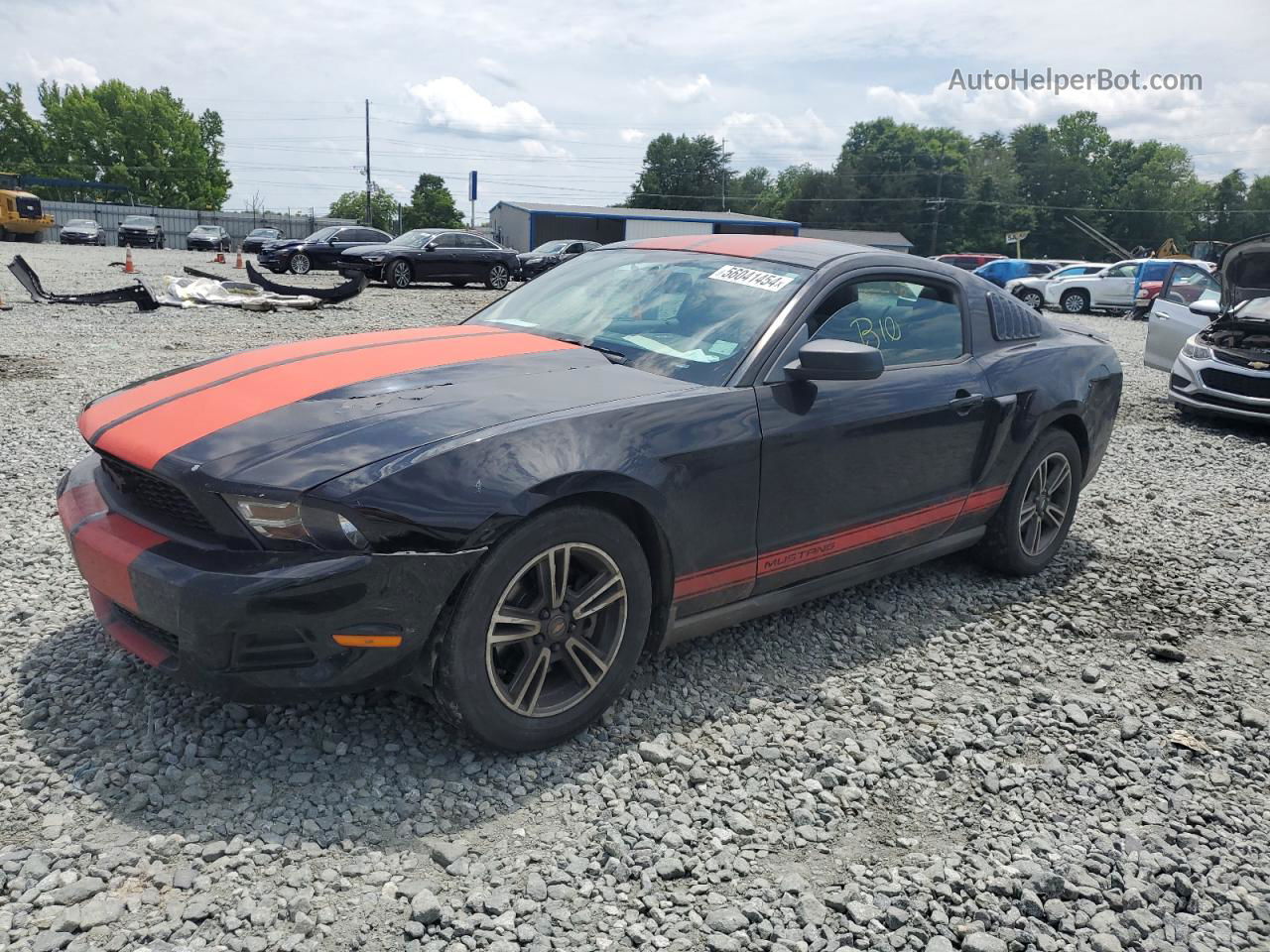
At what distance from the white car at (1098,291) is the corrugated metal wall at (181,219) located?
45.7m

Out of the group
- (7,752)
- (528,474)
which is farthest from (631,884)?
(7,752)

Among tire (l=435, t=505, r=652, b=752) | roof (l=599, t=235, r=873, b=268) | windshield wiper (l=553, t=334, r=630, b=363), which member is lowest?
tire (l=435, t=505, r=652, b=752)

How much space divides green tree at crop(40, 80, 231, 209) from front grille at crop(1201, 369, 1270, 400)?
94.9 meters

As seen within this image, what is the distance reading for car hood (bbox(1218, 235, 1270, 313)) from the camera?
9.62 m

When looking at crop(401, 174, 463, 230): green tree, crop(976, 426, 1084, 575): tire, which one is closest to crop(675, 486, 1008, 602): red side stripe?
crop(976, 426, 1084, 575): tire

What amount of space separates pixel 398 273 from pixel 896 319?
2016 centimetres

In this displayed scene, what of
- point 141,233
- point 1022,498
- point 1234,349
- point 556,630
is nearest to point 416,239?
point 1234,349

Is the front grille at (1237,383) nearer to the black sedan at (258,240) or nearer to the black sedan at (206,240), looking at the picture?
the black sedan at (258,240)

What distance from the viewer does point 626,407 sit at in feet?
9.98

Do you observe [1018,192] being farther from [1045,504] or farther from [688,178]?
[1045,504]

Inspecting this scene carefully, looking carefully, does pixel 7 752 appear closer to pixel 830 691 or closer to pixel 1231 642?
pixel 830 691

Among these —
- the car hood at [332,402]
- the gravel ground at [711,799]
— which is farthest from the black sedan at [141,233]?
the car hood at [332,402]

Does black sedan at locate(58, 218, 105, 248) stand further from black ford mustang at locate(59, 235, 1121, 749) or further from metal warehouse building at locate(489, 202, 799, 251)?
black ford mustang at locate(59, 235, 1121, 749)

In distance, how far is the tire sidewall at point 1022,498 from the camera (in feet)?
15.0
